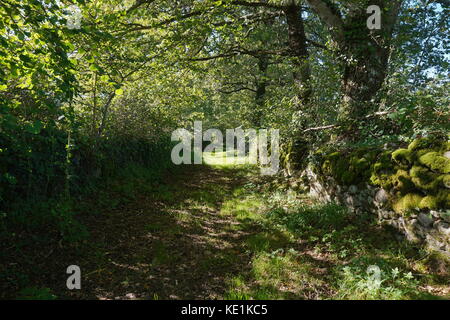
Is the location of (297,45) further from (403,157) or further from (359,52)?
(403,157)

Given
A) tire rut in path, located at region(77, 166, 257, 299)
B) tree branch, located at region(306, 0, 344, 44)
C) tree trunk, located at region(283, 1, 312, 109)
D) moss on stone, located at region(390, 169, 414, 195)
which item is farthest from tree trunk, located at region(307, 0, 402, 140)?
tire rut in path, located at region(77, 166, 257, 299)

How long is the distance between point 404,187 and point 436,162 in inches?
27.2

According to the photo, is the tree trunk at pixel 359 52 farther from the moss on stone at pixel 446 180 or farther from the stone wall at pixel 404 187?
the moss on stone at pixel 446 180

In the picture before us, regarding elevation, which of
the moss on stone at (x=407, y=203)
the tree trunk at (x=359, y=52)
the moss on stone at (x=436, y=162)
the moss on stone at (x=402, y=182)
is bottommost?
the moss on stone at (x=407, y=203)

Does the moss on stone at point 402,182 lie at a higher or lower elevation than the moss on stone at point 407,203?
higher

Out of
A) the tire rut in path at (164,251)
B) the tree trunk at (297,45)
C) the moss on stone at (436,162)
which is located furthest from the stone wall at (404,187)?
the tree trunk at (297,45)

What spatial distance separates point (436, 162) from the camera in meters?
4.64

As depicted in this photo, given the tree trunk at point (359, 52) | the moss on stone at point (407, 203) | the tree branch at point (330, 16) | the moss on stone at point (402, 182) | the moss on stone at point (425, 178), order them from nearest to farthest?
the moss on stone at point (425, 178) < the moss on stone at point (407, 203) < the moss on stone at point (402, 182) < the tree trunk at point (359, 52) < the tree branch at point (330, 16)

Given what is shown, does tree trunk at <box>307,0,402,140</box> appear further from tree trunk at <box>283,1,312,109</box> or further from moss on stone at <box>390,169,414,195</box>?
moss on stone at <box>390,169,414,195</box>

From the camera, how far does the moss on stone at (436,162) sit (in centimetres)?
450

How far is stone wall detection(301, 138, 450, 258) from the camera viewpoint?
4.38 meters

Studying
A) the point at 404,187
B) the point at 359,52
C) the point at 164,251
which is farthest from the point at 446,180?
the point at 164,251
